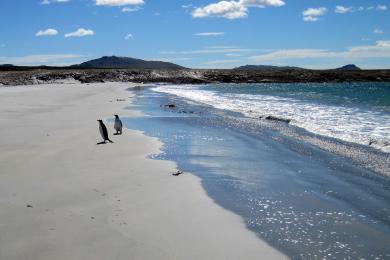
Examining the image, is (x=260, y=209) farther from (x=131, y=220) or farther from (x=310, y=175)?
(x=310, y=175)

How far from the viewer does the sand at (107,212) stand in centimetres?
567

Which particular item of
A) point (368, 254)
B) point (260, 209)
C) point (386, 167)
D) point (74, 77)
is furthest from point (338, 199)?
point (74, 77)

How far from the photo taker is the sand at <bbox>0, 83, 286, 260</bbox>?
5.67 m

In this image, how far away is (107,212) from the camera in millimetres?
7055

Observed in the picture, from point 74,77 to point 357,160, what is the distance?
7952cm

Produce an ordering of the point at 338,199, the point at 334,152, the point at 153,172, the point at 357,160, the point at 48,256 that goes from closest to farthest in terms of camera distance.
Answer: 1. the point at 48,256
2. the point at 338,199
3. the point at 153,172
4. the point at 357,160
5. the point at 334,152

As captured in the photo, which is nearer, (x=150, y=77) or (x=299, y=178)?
(x=299, y=178)

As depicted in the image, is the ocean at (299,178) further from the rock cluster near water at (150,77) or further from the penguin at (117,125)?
the rock cluster near water at (150,77)

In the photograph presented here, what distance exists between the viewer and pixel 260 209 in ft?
24.9

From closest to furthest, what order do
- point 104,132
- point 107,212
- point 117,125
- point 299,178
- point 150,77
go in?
1. point 107,212
2. point 299,178
3. point 104,132
4. point 117,125
5. point 150,77

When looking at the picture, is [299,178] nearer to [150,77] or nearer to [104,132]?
[104,132]

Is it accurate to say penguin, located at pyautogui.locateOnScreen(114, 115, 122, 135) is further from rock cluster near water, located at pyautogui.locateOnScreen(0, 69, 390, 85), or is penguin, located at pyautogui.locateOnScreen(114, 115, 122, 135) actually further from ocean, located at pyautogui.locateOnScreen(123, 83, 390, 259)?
rock cluster near water, located at pyautogui.locateOnScreen(0, 69, 390, 85)

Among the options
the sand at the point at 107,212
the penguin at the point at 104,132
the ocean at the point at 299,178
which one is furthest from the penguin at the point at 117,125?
the sand at the point at 107,212

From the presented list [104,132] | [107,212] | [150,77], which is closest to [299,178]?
[107,212]
